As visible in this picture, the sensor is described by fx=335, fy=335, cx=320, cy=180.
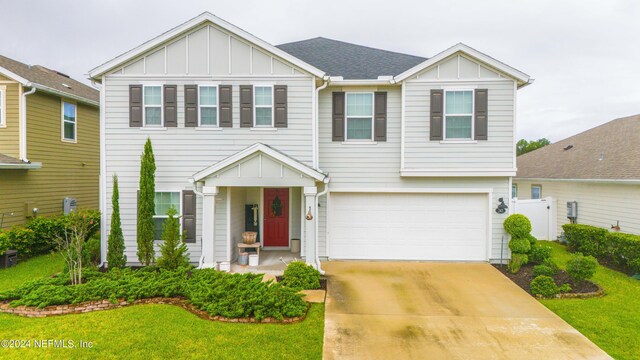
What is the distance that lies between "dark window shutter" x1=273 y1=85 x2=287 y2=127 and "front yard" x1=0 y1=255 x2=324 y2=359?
17.8ft

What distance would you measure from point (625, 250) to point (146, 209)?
13.4m

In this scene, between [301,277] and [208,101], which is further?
[208,101]

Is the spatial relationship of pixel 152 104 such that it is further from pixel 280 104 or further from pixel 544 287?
pixel 544 287

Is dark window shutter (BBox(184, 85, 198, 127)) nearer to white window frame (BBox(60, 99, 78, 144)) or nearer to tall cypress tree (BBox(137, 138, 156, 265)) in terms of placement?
tall cypress tree (BBox(137, 138, 156, 265))

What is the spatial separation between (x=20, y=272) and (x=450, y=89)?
13.3 meters

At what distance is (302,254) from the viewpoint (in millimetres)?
10180

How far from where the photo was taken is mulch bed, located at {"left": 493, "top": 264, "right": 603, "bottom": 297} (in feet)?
25.6

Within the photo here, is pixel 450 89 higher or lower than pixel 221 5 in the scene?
lower

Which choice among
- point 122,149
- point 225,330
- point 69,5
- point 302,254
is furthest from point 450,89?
point 69,5

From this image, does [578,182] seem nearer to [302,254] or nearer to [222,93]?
[302,254]

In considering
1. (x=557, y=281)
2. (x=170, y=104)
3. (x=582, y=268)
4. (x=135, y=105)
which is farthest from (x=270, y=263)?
(x=582, y=268)

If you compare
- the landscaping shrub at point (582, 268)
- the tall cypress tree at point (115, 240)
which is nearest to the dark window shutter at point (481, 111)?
the landscaping shrub at point (582, 268)

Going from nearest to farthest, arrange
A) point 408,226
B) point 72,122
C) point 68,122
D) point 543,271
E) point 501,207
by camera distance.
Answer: point 543,271
point 501,207
point 408,226
point 68,122
point 72,122

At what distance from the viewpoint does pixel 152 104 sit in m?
9.91
